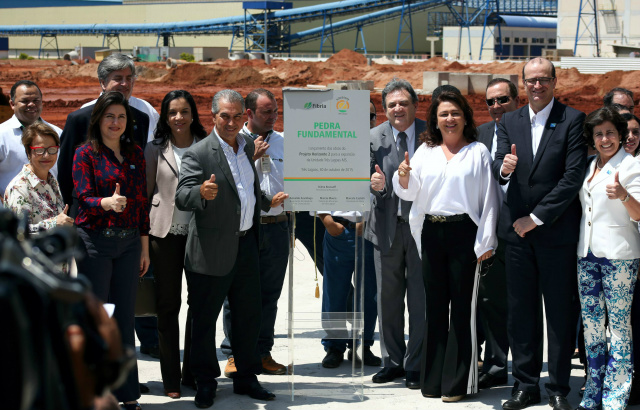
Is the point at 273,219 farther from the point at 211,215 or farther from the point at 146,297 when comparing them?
the point at 146,297

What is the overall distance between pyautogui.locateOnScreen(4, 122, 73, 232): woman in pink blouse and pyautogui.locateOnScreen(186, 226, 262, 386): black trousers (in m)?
1.01

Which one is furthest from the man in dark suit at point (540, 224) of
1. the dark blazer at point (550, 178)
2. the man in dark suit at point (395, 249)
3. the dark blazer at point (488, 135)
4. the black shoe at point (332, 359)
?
the black shoe at point (332, 359)

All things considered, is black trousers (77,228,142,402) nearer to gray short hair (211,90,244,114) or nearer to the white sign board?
gray short hair (211,90,244,114)

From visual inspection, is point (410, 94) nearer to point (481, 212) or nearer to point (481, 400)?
point (481, 212)

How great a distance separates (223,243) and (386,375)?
1690 mm

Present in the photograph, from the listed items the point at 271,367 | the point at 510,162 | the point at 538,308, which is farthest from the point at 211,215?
the point at 538,308

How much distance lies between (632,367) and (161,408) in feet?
10.3

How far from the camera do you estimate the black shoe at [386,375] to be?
576 centimetres

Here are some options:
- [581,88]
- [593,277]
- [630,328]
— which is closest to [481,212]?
[593,277]

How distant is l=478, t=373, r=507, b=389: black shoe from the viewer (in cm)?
560

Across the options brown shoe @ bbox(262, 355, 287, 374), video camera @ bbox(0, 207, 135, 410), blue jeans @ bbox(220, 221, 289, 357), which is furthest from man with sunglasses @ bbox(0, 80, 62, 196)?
video camera @ bbox(0, 207, 135, 410)

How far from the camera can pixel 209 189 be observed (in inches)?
190

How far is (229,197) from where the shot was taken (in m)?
5.11

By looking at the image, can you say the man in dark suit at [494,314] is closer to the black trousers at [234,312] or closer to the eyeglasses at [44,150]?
the black trousers at [234,312]
